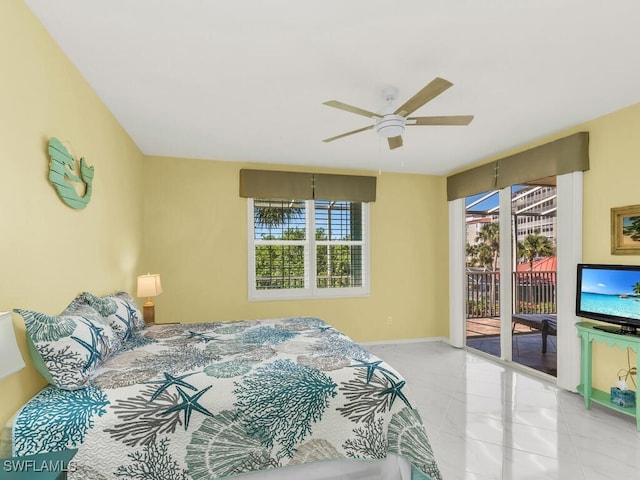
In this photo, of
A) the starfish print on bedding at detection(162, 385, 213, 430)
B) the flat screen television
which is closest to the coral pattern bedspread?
the starfish print on bedding at detection(162, 385, 213, 430)

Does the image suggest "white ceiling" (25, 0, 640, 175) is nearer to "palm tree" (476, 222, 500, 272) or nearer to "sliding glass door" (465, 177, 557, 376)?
"sliding glass door" (465, 177, 557, 376)

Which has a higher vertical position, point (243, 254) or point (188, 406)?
point (243, 254)

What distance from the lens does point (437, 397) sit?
10.9ft

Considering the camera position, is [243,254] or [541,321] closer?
[541,321]

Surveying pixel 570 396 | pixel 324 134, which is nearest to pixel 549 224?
pixel 570 396

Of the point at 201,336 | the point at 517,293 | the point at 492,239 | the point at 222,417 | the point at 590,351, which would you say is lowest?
the point at 590,351

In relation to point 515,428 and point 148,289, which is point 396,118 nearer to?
point 515,428

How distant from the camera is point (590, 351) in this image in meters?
3.14

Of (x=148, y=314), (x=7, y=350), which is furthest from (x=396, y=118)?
(x=148, y=314)

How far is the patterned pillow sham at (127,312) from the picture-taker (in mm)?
2713

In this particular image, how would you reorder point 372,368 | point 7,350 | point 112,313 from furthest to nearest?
point 112,313 → point 372,368 → point 7,350

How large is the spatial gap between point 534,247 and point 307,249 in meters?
2.81

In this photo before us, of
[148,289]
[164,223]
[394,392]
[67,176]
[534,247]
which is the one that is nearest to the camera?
[394,392]

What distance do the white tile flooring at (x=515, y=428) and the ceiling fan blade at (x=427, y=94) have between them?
231 centimetres
